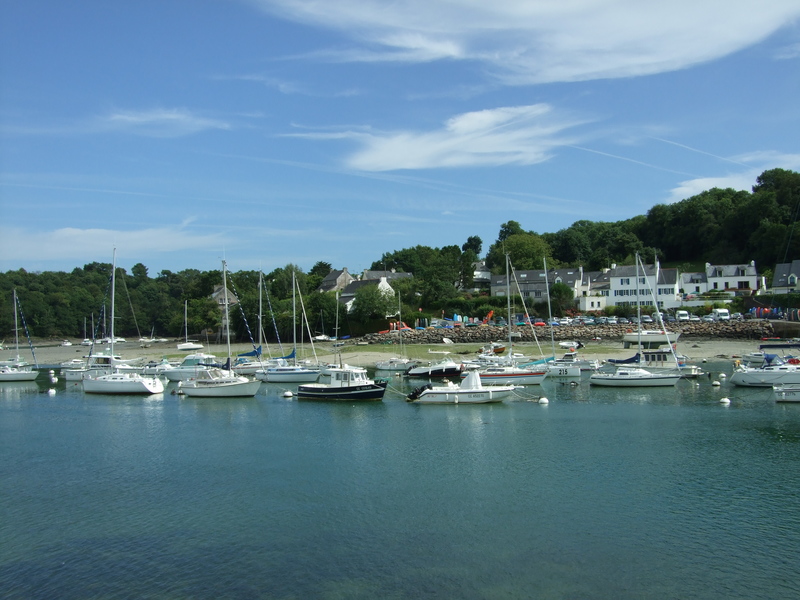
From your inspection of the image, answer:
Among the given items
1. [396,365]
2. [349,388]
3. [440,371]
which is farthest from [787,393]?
[396,365]

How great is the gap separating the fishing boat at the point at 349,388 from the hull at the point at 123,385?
581 inches

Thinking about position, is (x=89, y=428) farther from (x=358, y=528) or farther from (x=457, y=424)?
(x=358, y=528)

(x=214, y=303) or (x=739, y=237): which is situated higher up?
(x=739, y=237)

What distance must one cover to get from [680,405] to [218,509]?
100 ft

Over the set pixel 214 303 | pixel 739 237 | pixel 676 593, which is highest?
pixel 739 237

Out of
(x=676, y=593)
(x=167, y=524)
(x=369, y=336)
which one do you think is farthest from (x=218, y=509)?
(x=369, y=336)

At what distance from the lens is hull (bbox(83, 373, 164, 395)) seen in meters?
54.2

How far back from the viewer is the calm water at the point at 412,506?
728 inches

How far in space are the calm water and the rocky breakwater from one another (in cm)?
4325

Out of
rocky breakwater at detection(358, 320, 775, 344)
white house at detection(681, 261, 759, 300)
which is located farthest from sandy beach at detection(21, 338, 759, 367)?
Result: white house at detection(681, 261, 759, 300)

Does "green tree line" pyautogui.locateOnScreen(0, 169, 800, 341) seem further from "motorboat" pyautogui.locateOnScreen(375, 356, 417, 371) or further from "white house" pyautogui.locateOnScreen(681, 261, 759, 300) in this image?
"motorboat" pyautogui.locateOnScreen(375, 356, 417, 371)

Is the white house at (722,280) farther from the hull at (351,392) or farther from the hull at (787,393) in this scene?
the hull at (351,392)

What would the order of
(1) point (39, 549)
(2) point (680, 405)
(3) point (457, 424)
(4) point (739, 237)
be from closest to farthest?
1. (1) point (39, 549)
2. (3) point (457, 424)
3. (2) point (680, 405)
4. (4) point (739, 237)

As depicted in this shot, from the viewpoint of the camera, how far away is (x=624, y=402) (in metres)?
44.8
